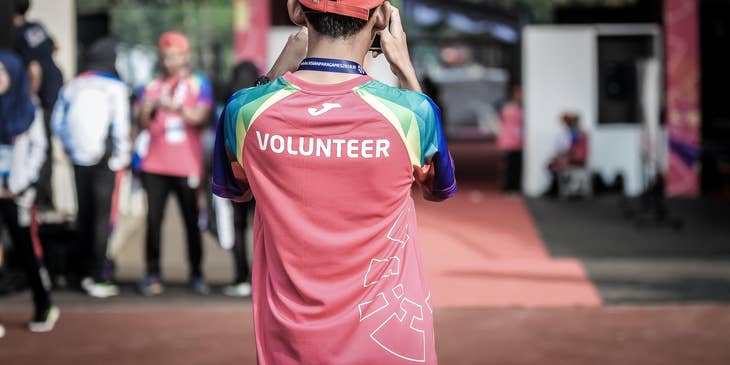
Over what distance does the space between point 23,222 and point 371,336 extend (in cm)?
471

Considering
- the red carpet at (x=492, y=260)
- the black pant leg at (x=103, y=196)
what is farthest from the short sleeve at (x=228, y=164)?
the black pant leg at (x=103, y=196)

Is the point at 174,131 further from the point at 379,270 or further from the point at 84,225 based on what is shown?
the point at 379,270

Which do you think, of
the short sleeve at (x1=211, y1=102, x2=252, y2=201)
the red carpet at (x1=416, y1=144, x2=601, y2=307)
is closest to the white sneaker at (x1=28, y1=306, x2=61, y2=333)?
the red carpet at (x1=416, y1=144, x2=601, y2=307)

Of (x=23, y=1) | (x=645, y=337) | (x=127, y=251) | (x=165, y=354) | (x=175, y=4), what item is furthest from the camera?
(x=175, y=4)

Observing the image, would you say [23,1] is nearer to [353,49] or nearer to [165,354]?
[165,354]

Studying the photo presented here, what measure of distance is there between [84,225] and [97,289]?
0.49 m

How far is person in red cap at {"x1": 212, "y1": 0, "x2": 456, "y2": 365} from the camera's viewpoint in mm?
2709

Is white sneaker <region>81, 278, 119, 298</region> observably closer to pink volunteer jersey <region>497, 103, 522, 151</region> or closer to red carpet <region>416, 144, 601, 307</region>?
red carpet <region>416, 144, 601, 307</region>

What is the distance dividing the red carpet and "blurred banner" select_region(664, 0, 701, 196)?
98.5 inches

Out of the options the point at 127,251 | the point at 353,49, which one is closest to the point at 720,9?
the point at 127,251

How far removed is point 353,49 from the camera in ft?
9.14

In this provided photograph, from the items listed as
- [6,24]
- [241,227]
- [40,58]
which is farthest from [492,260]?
[6,24]

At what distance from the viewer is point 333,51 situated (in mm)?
2773

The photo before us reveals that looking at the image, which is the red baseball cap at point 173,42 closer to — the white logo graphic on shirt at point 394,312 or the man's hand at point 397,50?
the man's hand at point 397,50
